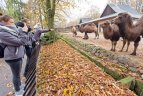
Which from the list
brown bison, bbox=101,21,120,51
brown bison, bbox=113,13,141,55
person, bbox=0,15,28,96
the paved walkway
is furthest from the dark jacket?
brown bison, bbox=101,21,120,51

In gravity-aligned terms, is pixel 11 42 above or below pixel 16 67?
above

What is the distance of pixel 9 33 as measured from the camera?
6586mm

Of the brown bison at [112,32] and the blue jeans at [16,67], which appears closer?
the blue jeans at [16,67]

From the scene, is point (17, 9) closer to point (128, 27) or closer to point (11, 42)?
point (128, 27)

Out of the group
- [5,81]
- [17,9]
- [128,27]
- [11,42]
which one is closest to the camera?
[11,42]

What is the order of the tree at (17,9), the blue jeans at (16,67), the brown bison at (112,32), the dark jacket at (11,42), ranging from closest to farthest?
1. the dark jacket at (11,42)
2. the blue jeans at (16,67)
3. the brown bison at (112,32)
4. the tree at (17,9)

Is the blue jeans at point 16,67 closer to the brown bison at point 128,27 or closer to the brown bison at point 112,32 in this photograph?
the brown bison at point 128,27

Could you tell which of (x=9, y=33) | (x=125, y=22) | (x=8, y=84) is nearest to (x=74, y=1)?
(x=125, y=22)

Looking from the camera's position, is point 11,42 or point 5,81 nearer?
point 11,42

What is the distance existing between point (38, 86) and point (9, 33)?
1548 mm

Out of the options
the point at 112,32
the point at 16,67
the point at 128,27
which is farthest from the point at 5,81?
the point at 112,32

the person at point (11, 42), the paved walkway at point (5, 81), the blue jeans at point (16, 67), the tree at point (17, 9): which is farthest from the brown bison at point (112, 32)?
the tree at point (17, 9)

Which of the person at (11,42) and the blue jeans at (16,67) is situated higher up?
the person at (11,42)

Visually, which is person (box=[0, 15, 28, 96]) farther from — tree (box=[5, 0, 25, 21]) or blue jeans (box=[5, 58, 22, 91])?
tree (box=[5, 0, 25, 21])
